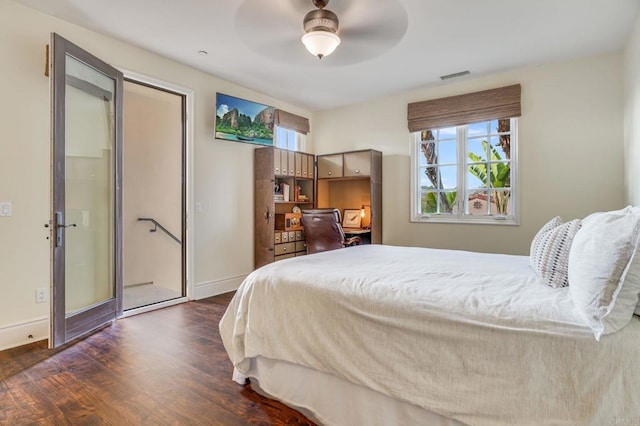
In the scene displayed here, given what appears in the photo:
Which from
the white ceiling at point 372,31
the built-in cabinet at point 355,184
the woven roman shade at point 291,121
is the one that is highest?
the white ceiling at point 372,31

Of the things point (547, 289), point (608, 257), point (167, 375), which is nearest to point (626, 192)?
point (547, 289)

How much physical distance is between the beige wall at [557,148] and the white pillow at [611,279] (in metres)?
2.85

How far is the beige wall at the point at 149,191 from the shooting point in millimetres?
4516

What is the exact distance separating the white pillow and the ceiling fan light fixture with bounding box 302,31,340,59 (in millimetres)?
1975

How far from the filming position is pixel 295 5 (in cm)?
243

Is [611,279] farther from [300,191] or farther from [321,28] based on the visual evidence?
[300,191]

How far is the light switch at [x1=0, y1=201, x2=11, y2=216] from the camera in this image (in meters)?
2.57

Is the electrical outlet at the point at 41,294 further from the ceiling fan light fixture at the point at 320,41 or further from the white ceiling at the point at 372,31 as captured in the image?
the ceiling fan light fixture at the point at 320,41

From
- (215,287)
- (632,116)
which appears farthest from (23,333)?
(632,116)

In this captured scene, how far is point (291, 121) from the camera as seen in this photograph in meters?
5.14

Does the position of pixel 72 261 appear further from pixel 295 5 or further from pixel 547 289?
pixel 547 289

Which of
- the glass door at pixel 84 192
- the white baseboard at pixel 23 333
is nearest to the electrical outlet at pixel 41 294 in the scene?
the white baseboard at pixel 23 333

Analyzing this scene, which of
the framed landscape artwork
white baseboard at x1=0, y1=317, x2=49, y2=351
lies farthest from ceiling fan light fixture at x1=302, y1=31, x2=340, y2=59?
white baseboard at x1=0, y1=317, x2=49, y2=351

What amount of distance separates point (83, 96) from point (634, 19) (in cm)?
464
